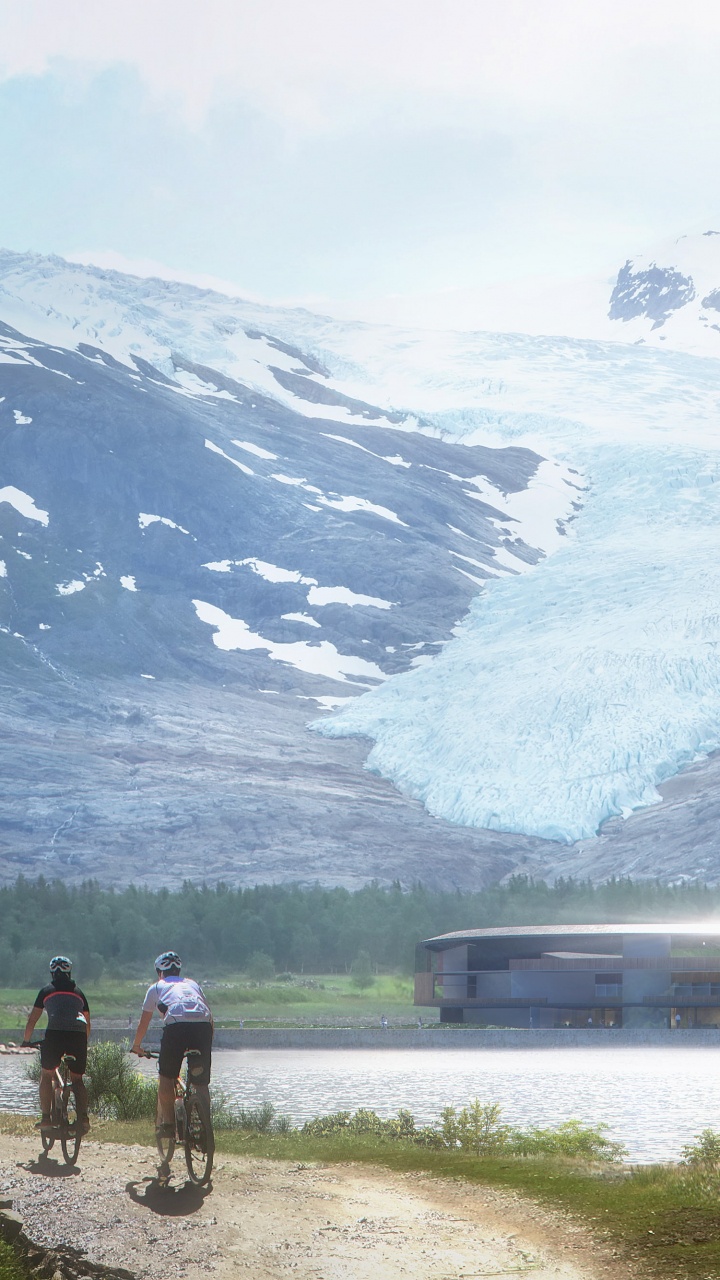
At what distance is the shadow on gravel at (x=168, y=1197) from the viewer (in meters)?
16.7

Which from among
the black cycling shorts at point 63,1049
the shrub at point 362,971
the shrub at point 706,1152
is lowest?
the shrub at point 362,971

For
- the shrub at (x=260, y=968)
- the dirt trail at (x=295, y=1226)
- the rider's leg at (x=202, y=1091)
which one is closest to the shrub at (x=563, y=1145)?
the dirt trail at (x=295, y=1226)

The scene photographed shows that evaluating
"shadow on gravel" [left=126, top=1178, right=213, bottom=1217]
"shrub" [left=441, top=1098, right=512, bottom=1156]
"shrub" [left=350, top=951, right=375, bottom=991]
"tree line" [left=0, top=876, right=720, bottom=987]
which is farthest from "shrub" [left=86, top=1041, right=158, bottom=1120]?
"shrub" [left=350, top=951, right=375, bottom=991]

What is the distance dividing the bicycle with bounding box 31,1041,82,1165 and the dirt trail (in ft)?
0.93

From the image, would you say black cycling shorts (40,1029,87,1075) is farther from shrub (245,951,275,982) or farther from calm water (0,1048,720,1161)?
shrub (245,951,275,982)

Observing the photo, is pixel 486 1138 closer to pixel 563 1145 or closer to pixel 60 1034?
pixel 563 1145

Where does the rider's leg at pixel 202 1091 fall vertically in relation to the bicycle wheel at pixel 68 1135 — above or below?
above

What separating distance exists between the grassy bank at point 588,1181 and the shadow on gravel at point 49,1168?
281 centimetres

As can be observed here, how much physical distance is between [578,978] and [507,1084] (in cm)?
4085

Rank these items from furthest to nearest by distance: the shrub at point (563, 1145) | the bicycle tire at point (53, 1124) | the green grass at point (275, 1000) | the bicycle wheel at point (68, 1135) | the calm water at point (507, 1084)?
the green grass at point (275, 1000) < the calm water at point (507, 1084) < the shrub at point (563, 1145) < the bicycle tire at point (53, 1124) < the bicycle wheel at point (68, 1135)

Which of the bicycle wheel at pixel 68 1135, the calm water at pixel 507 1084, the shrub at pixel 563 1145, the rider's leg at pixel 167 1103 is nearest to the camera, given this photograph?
the rider's leg at pixel 167 1103

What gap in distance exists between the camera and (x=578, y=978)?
96.2 m

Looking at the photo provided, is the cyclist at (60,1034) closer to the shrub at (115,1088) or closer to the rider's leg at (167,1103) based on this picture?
the rider's leg at (167,1103)

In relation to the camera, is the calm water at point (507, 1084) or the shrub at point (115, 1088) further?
the calm water at point (507, 1084)
